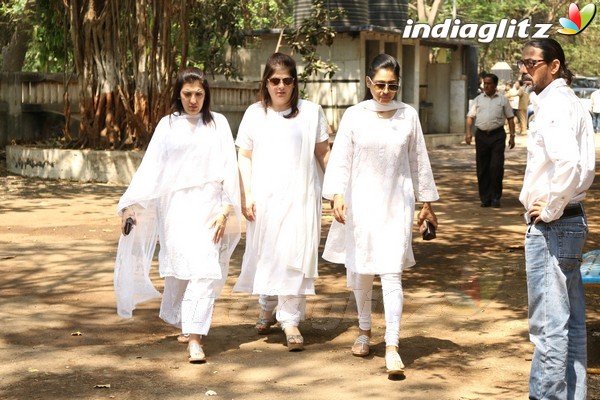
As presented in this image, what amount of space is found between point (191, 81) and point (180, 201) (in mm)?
717

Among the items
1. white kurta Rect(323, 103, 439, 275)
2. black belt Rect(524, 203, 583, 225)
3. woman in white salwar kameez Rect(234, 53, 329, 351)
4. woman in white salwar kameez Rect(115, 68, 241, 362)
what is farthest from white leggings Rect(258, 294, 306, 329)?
black belt Rect(524, 203, 583, 225)

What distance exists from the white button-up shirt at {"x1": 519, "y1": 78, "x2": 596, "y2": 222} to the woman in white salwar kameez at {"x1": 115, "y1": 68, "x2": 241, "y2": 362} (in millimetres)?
2210

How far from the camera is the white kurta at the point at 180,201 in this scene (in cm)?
666

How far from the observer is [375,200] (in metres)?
6.42

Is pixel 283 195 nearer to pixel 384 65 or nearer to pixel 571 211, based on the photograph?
pixel 384 65

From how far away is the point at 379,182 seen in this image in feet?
21.1

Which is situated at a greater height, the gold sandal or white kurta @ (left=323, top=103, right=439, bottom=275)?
white kurta @ (left=323, top=103, right=439, bottom=275)

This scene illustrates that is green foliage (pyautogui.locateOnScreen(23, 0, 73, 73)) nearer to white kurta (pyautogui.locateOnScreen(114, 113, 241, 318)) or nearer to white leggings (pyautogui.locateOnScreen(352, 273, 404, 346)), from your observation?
white kurta (pyautogui.locateOnScreen(114, 113, 241, 318))

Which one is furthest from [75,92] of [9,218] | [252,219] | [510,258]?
[252,219]

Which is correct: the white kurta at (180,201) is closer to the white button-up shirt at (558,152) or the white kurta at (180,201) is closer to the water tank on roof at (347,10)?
the white button-up shirt at (558,152)

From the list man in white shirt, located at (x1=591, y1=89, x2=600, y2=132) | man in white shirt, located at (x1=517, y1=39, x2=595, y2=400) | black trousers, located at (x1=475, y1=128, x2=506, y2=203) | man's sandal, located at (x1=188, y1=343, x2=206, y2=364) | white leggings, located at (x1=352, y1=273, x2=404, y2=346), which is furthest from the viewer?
man in white shirt, located at (x1=591, y1=89, x2=600, y2=132)

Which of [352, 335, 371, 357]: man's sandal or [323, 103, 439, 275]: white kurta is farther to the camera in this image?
[352, 335, 371, 357]: man's sandal

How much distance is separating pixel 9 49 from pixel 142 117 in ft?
35.0

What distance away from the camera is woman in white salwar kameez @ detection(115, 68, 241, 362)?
6.64 metres
